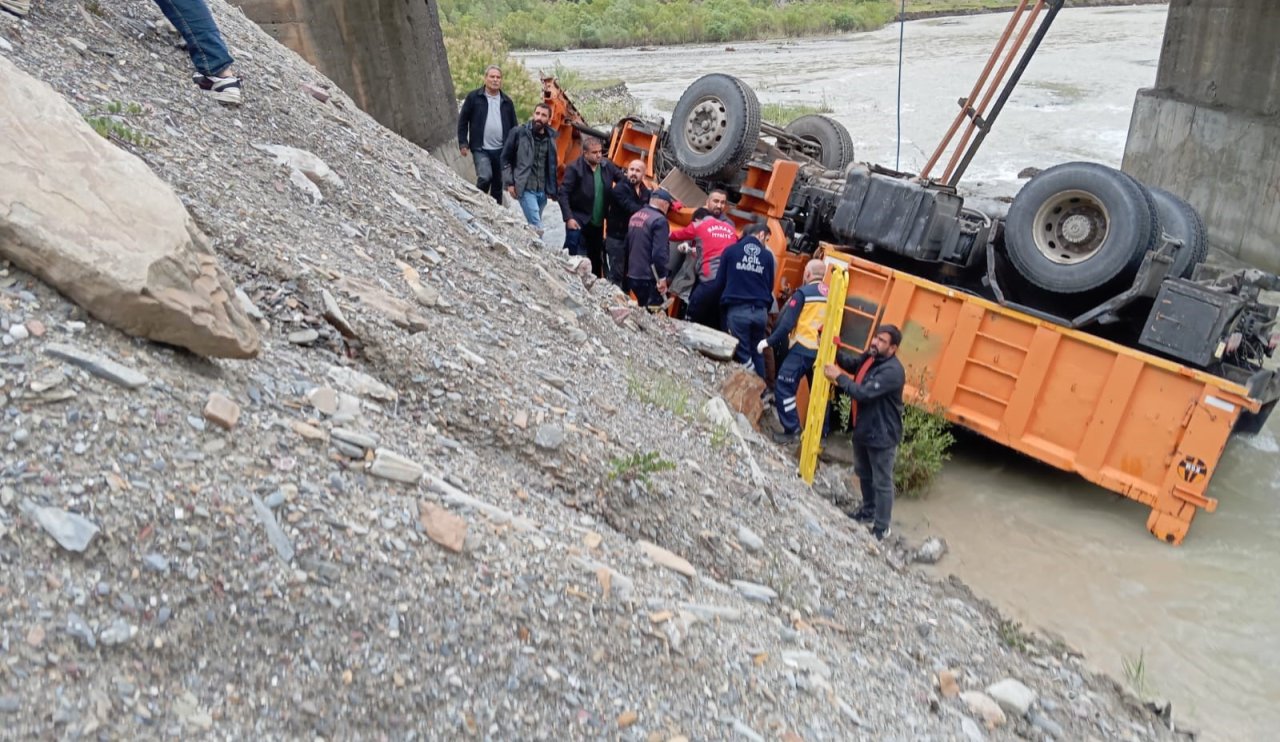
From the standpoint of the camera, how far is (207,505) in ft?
8.39

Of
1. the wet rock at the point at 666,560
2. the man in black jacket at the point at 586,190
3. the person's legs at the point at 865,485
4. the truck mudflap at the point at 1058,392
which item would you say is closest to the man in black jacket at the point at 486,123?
the man in black jacket at the point at 586,190

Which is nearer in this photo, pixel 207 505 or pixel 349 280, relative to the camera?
pixel 207 505

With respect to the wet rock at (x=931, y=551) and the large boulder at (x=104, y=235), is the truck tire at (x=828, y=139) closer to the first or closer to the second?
the wet rock at (x=931, y=551)

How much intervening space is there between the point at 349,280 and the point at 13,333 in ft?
5.18

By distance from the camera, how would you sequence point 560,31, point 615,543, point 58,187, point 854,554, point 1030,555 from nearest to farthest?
point 58,187 < point 615,543 < point 854,554 < point 1030,555 < point 560,31

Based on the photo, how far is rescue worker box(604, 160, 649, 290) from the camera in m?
7.71

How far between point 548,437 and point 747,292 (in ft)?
11.0

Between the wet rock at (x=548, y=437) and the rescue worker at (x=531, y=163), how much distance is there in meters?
4.12

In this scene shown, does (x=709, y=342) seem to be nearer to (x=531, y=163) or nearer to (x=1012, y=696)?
(x=531, y=163)

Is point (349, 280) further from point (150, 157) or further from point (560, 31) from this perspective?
point (560, 31)

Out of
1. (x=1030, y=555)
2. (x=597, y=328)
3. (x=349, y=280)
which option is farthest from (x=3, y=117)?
(x=1030, y=555)

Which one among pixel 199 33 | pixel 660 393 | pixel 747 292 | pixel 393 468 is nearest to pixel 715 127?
pixel 747 292

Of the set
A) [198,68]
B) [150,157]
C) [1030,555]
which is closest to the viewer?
[150,157]

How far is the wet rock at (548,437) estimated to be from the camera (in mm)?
3855
